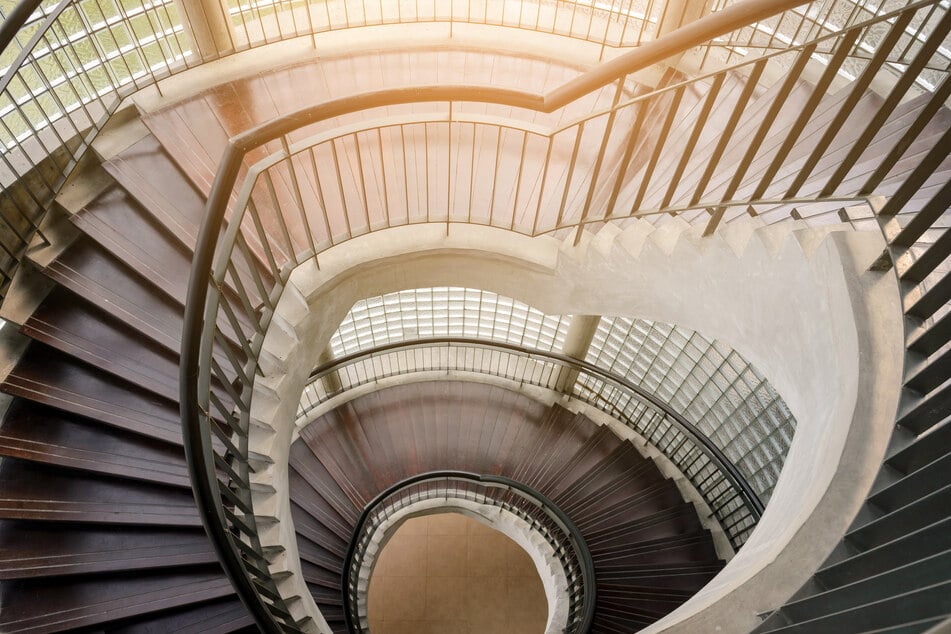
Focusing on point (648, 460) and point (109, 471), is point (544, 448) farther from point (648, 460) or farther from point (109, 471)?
point (109, 471)

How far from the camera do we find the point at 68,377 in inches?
193

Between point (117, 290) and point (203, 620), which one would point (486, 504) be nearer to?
point (203, 620)

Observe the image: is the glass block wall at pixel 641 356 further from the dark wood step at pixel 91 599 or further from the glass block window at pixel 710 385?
the dark wood step at pixel 91 599

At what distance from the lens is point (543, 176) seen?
4.77 meters

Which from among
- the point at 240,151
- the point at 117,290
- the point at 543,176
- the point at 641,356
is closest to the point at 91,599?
the point at 117,290

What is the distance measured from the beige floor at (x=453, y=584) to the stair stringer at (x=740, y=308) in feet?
24.1

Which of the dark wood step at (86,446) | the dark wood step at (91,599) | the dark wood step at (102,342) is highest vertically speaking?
the dark wood step at (102,342)

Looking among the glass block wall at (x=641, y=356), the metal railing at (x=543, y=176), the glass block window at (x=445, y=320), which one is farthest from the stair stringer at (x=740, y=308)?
the glass block window at (x=445, y=320)

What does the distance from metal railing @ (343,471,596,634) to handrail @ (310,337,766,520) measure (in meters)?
2.03

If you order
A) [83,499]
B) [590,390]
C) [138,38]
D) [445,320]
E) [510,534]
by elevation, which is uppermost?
[138,38]

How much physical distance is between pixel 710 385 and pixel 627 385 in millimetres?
1240

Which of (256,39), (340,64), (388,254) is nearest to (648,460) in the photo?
(388,254)

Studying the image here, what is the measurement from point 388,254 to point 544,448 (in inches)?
232

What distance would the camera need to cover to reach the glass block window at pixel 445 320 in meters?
10.8
